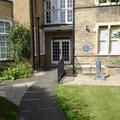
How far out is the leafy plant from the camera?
9.87 metres

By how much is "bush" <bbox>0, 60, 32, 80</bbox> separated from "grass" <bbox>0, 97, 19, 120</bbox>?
12.6ft

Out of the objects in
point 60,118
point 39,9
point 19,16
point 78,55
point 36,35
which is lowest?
point 60,118

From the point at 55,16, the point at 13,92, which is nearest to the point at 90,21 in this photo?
the point at 55,16

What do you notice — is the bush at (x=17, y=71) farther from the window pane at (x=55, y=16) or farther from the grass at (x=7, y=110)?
the window pane at (x=55, y=16)

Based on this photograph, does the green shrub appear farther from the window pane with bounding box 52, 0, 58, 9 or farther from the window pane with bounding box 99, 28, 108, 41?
the window pane with bounding box 52, 0, 58, 9

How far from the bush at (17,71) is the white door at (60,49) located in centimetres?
461

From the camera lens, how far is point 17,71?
30.7 feet

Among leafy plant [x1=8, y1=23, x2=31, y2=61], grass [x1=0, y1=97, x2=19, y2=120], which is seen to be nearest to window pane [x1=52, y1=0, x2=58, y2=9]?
leafy plant [x1=8, y1=23, x2=31, y2=61]

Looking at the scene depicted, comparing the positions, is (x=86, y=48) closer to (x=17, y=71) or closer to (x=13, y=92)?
(x=17, y=71)

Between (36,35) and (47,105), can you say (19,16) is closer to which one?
(36,35)

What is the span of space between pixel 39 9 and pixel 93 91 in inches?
368

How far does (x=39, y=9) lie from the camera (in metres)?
12.7

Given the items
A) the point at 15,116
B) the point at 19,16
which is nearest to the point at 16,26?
the point at 19,16

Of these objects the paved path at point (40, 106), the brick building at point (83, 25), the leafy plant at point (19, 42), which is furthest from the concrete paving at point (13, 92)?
the brick building at point (83, 25)
